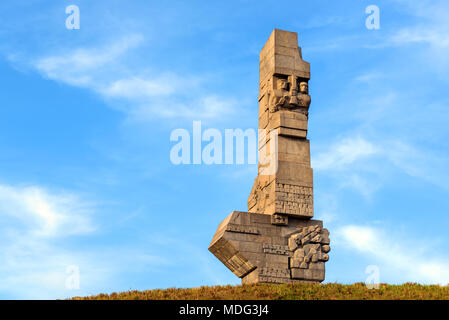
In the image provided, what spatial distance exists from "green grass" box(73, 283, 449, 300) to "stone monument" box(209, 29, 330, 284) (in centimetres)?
162

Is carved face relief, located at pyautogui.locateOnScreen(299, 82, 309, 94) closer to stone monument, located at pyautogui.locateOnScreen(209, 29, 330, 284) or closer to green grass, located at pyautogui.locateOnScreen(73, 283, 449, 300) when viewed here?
stone monument, located at pyautogui.locateOnScreen(209, 29, 330, 284)

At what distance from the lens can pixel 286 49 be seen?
952 inches

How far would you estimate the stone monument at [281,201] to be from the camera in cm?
2194

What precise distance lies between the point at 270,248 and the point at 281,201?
1527mm

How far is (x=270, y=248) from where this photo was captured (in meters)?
22.1

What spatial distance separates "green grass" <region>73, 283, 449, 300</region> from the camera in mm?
18516

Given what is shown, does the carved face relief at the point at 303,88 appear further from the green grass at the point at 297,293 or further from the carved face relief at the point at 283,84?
the green grass at the point at 297,293

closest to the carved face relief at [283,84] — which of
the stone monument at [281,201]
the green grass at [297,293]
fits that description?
the stone monument at [281,201]

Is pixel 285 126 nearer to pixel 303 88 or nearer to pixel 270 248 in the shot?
pixel 303 88

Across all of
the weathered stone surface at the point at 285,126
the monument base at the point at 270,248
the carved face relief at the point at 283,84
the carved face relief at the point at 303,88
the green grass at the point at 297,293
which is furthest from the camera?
the carved face relief at the point at 303,88
